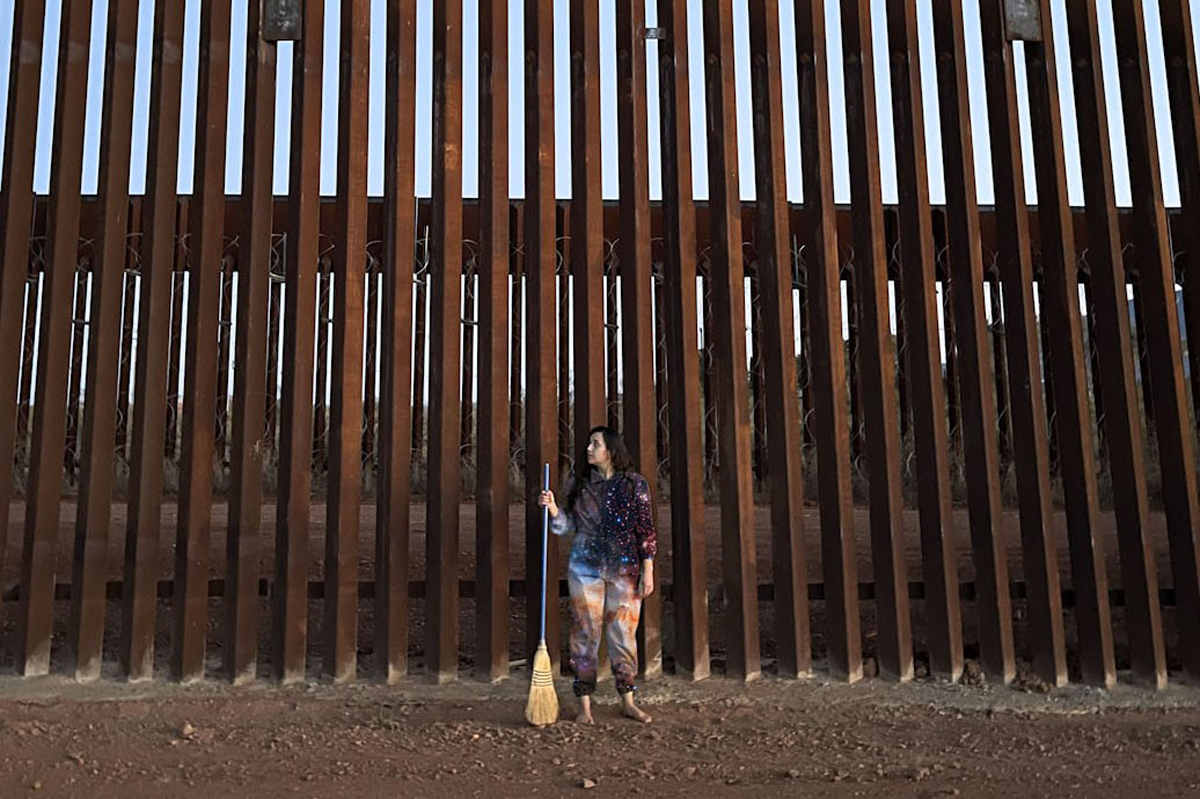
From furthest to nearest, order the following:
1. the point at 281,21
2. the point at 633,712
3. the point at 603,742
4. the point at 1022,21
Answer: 1. the point at 1022,21
2. the point at 281,21
3. the point at 633,712
4. the point at 603,742

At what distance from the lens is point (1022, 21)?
15.4ft

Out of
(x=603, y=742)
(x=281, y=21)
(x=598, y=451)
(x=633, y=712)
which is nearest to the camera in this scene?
(x=603, y=742)

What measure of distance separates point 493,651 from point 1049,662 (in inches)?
94.1

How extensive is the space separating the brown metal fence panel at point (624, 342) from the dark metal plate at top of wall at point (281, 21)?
0.06 meters

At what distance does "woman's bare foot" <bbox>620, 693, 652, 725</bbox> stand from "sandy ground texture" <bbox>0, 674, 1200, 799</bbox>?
44 millimetres

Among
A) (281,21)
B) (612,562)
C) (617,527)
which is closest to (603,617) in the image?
(612,562)

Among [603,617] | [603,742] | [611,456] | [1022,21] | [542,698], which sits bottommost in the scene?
[603,742]

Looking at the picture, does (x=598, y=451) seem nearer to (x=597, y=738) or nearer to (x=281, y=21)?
(x=597, y=738)

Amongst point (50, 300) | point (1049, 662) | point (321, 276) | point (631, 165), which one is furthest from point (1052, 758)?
point (321, 276)

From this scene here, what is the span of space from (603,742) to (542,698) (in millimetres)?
292

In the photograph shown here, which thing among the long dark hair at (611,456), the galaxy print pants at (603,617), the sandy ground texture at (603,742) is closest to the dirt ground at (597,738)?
the sandy ground texture at (603,742)

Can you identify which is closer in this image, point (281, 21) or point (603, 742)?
point (603, 742)

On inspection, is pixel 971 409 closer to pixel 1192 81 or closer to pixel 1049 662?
pixel 1049 662

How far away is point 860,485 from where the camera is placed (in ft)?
26.0
